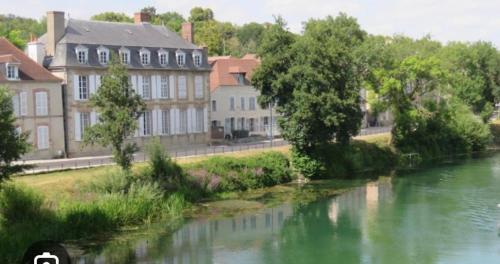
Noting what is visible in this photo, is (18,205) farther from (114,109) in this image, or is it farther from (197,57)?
(197,57)

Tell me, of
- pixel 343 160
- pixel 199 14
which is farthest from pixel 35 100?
pixel 199 14

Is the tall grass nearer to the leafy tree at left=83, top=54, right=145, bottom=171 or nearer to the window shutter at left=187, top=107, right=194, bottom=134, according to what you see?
the leafy tree at left=83, top=54, right=145, bottom=171

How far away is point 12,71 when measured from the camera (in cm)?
3591

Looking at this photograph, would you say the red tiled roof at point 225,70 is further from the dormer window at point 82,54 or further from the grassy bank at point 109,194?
the grassy bank at point 109,194

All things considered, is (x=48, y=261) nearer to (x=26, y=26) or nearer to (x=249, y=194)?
(x=249, y=194)

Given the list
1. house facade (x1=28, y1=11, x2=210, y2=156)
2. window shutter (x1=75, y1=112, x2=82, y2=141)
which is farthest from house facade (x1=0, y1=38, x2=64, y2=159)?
window shutter (x1=75, y1=112, x2=82, y2=141)

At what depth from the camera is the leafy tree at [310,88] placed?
37.0 metres

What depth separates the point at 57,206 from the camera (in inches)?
990

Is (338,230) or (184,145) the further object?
(184,145)

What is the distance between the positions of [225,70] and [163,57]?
10.9 metres

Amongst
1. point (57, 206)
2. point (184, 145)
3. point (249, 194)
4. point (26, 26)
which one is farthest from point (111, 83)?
point (26, 26)

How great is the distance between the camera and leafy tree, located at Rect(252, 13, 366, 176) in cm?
3703

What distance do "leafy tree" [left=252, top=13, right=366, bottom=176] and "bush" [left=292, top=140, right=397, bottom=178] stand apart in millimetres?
184

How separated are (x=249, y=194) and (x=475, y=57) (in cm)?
4251
